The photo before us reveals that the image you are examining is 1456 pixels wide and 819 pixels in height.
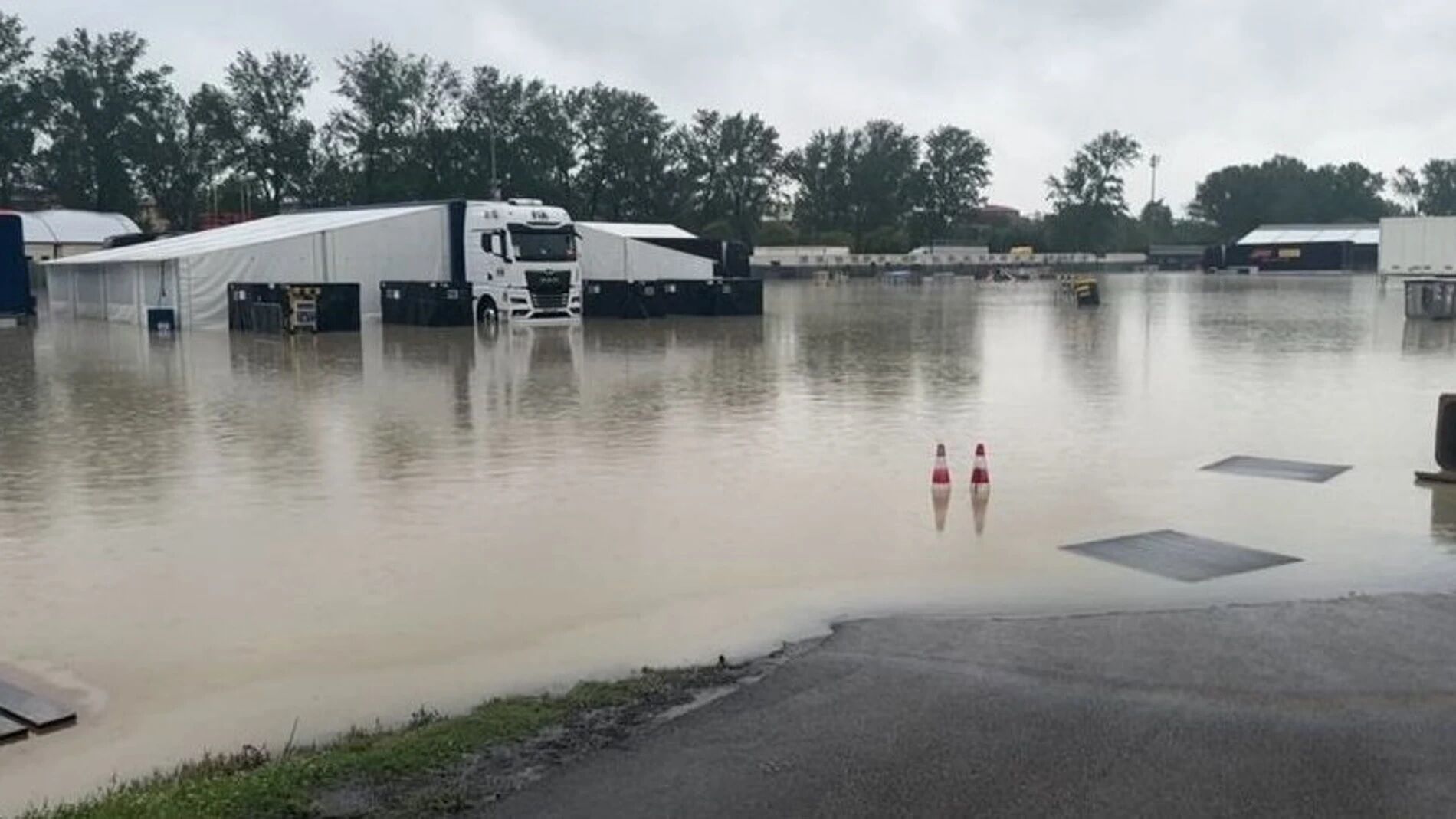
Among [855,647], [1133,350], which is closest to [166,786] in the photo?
[855,647]

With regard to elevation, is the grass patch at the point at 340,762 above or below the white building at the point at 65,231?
below

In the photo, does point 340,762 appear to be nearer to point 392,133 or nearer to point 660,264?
point 660,264

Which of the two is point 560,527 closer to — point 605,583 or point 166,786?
point 605,583

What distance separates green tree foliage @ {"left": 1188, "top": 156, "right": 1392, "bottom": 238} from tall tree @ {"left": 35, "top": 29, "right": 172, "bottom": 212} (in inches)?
4757

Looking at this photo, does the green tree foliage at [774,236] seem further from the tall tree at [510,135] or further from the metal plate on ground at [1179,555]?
the metal plate on ground at [1179,555]

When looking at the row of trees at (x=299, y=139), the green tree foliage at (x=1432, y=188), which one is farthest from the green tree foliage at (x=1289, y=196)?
the row of trees at (x=299, y=139)

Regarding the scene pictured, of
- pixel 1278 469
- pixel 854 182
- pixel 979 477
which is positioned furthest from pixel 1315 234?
pixel 979 477

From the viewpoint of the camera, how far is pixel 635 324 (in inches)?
1558

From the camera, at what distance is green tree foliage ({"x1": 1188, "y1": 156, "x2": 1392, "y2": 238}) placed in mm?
152250

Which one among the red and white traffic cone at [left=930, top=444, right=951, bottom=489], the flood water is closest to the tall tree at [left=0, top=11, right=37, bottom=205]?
the flood water

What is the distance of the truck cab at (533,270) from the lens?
3738 cm

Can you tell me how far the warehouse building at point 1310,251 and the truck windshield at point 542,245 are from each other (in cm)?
9646

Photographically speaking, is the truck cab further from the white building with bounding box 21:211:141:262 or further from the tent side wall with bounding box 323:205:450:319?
the white building with bounding box 21:211:141:262

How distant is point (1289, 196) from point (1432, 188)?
29884mm
